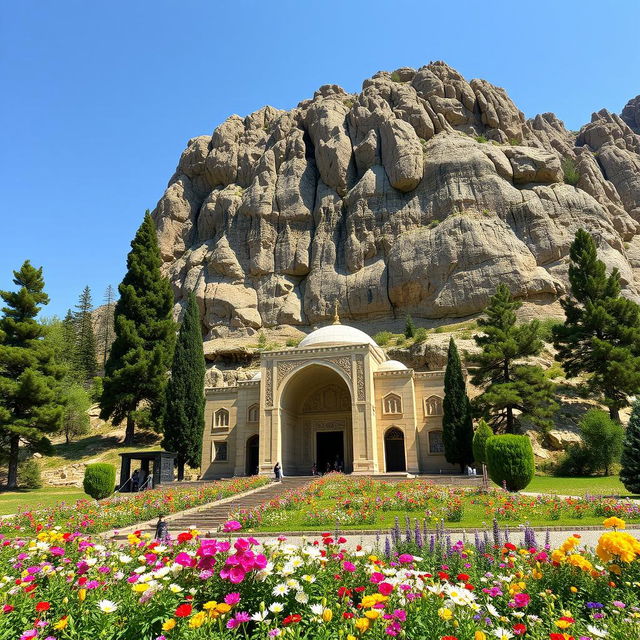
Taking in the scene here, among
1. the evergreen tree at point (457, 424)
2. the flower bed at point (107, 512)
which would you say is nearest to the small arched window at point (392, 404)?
the evergreen tree at point (457, 424)

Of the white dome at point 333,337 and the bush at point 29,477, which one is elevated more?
the white dome at point 333,337

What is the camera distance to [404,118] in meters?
53.8

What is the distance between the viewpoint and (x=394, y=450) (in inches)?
1075

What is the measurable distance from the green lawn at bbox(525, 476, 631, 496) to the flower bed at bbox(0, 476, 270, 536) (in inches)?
452

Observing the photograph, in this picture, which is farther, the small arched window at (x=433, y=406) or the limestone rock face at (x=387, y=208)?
the limestone rock face at (x=387, y=208)

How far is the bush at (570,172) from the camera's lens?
53312 mm

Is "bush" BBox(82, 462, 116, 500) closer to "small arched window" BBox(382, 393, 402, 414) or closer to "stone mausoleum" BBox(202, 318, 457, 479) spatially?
"stone mausoleum" BBox(202, 318, 457, 479)

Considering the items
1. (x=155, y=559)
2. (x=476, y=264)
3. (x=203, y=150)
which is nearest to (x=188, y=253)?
(x=203, y=150)

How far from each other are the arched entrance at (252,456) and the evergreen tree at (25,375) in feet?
33.6

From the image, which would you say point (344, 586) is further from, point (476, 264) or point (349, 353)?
point (476, 264)

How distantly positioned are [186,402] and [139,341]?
7529 millimetres

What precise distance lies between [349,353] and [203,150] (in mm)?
45670

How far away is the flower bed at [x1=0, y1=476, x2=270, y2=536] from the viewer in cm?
1084

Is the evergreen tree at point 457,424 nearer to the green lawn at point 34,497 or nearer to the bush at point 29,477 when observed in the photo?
the green lawn at point 34,497
